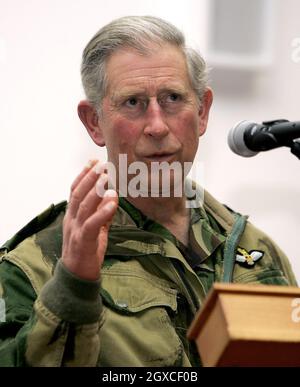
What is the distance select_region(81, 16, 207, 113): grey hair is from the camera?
1509 millimetres

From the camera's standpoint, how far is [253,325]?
3.11 feet

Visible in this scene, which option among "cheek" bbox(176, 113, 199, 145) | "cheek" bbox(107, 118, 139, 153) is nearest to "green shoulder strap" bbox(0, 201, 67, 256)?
"cheek" bbox(107, 118, 139, 153)

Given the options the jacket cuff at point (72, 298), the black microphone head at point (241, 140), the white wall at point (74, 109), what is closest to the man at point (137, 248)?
the jacket cuff at point (72, 298)

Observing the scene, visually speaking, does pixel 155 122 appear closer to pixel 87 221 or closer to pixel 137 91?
pixel 137 91

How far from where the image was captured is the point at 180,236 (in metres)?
1.56

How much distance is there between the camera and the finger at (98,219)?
1.08 metres

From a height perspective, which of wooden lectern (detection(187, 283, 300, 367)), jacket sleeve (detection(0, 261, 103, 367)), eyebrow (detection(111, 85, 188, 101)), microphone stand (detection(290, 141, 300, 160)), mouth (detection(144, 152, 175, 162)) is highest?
microphone stand (detection(290, 141, 300, 160))

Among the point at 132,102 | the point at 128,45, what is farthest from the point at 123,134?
the point at 128,45

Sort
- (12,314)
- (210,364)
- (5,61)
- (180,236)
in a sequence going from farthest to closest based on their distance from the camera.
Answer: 1. (5,61)
2. (180,236)
3. (12,314)
4. (210,364)

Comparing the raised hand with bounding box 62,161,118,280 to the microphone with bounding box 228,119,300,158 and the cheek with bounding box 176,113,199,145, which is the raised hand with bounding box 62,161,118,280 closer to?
the microphone with bounding box 228,119,300,158
